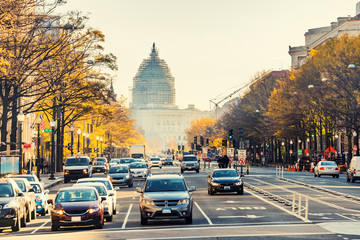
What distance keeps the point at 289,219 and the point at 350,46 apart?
168 feet

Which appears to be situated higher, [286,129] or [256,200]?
[286,129]

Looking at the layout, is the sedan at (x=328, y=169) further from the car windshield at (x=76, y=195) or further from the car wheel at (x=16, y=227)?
the car wheel at (x=16, y=227)

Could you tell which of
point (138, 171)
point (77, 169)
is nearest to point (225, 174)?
point (77, 169)

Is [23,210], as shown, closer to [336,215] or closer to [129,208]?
[129,208]

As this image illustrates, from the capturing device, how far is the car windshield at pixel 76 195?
2545cm

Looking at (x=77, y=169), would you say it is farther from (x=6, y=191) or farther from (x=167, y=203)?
(x=167, y=203)

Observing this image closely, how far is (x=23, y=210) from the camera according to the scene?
2758 cm

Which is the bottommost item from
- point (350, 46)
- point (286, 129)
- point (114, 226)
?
point (114, 226)

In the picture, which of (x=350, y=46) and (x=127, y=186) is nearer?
(x=127, y=186)

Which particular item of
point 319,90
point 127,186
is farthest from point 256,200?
point 319,90

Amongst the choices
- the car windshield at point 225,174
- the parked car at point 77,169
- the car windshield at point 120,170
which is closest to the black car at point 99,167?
the parked car at point 77,169

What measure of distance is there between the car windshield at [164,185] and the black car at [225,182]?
14626 mm

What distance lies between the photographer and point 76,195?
2573cm

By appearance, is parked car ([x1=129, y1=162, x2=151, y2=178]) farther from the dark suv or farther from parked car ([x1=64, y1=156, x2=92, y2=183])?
the dark suv
